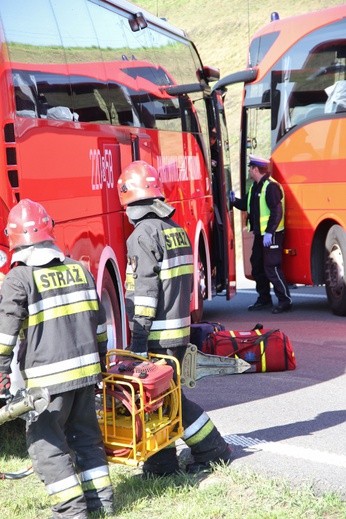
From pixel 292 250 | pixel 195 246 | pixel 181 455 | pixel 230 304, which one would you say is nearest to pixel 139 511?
pixel 181 455

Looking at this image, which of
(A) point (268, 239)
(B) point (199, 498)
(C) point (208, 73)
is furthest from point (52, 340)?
(C) point (208, 73)

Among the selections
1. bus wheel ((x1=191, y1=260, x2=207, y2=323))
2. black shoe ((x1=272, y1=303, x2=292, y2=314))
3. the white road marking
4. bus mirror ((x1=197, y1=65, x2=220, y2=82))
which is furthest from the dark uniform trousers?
bus mirror ((x1=197, y1=65, x2=220, y2=82))

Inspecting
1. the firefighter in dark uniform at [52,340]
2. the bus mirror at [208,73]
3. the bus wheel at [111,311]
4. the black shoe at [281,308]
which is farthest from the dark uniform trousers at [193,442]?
the bus mirror at [208,73]

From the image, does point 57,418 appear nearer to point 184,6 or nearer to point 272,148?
point 272,148

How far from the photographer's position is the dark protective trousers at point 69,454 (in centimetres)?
603

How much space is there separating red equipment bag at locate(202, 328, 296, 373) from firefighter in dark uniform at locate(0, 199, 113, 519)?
14.9 ft

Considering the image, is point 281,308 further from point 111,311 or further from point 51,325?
point 51,325

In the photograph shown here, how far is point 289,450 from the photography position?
763 centimetres

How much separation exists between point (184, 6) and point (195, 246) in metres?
38.5

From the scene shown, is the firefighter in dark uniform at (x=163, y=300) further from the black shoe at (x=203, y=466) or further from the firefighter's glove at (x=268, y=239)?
the firefighter's glove at (x=268, y=239)

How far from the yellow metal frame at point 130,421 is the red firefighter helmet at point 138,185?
1.06 meters

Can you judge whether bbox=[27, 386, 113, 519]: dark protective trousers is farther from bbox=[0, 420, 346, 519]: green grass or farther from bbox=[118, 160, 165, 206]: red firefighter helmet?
bbox=[118, 160, 165, 206]: red firefighter helmet

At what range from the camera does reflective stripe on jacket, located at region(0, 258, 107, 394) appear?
19.5 feet

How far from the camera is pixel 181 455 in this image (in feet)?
24.9
